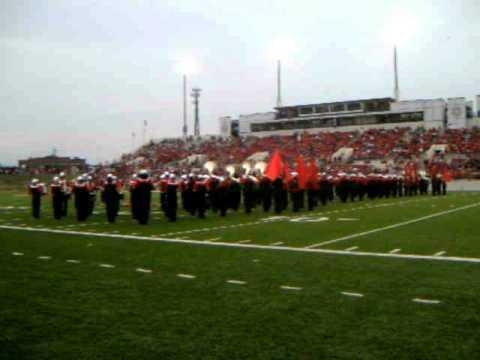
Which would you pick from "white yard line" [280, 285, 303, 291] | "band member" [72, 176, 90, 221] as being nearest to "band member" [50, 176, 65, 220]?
"band member" [72, 176, 90, 221]

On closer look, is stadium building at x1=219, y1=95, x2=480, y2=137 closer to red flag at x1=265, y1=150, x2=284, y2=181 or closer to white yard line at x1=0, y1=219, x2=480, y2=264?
red flag at x1=265, y1=150, x2=284, y2=181

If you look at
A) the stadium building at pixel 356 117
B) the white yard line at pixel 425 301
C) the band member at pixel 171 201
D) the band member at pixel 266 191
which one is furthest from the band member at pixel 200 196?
the stadium building at pixel 356 117

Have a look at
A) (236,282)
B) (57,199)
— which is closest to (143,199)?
(57,199)

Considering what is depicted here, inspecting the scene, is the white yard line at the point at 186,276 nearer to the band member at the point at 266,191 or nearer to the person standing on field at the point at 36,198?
the person standing on field at the point at 36,198

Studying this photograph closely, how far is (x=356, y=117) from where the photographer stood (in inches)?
2152

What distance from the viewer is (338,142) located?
50094 mm

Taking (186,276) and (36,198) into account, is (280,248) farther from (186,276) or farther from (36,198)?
(36,198)

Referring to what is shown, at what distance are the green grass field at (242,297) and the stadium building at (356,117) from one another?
42.0 metres

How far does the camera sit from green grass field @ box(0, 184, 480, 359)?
4.05 meters

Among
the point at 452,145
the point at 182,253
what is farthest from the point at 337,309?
the point at 452,145

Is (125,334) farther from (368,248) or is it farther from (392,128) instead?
(392,128)

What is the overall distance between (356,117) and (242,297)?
166ft

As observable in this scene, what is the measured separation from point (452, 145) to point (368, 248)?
37.2m

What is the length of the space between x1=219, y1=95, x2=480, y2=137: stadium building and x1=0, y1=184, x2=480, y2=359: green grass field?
42.0 m
